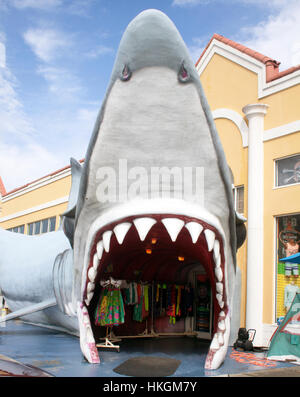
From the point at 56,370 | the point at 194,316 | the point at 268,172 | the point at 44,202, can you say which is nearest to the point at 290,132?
the point at 268,172

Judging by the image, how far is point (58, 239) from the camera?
31.3 ft

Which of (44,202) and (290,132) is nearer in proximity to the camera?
(290,132)

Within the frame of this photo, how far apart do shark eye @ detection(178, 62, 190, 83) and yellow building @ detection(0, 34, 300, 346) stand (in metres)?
6.10

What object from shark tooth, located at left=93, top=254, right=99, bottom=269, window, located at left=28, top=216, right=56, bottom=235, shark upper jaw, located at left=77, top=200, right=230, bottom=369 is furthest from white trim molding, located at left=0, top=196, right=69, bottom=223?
shark tooth, located at left=93, top=254, right=99, bottom=269

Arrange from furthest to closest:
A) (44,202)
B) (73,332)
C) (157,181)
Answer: (44,202) → (73,332) → (157,181)

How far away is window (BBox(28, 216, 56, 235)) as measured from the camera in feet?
63.1

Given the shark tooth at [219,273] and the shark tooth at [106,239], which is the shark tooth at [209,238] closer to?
the shark tooth at [219,273]

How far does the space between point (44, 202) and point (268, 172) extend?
12220mm

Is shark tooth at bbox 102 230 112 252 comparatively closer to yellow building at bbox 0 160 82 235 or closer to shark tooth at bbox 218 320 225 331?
shark tooth at bbox 218 320 225 331

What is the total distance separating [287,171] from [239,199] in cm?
151

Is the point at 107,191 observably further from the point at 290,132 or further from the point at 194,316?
the point at 290,132

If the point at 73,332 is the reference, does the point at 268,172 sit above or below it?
above

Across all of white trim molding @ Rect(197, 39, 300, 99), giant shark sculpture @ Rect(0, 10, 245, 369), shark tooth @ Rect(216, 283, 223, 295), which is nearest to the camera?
giant shark sculpture @ Rect(0, 10, 245, 369)

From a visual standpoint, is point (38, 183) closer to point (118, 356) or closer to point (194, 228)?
point (118, 356)
